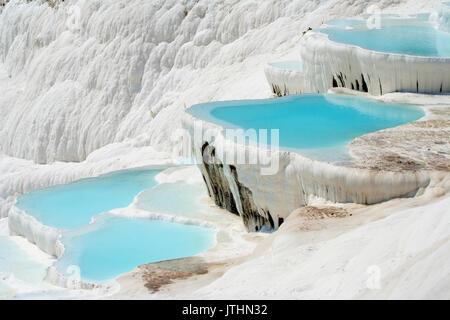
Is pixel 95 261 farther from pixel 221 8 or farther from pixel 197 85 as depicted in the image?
pixel 221 8

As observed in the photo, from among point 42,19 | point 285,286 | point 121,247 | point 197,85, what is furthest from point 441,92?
point 42,19

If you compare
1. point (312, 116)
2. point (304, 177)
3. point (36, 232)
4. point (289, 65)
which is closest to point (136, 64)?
point (289, 65)

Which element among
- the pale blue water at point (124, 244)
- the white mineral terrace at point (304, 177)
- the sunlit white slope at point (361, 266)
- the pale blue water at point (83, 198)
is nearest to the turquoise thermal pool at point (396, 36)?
the white mineral terrace at point (304, 177)

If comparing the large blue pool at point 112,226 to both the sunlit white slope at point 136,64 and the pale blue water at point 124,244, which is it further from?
the sunlit white slope at point 136,64

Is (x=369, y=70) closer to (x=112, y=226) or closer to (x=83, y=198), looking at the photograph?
(x=112, y=226)

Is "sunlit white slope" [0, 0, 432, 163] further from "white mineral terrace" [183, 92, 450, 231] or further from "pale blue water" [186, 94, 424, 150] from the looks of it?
"white mineral terrace" [183, 92, 450, 231]

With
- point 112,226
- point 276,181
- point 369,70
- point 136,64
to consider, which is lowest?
point 112,226
